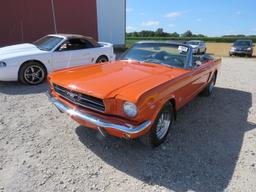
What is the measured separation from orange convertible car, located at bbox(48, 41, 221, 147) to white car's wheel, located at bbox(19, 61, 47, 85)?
2.76 m

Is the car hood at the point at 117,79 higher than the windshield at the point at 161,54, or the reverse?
the windshield at the point at 161,54

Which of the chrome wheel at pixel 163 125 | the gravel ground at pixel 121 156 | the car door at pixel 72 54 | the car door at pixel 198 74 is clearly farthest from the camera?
the car door at pixel 72 54

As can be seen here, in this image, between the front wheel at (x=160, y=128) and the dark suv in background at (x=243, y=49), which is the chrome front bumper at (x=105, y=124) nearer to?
the front wheel at (x=160, y=128)

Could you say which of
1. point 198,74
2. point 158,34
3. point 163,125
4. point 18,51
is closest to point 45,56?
point 18,51

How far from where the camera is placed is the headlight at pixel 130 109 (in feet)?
8.59

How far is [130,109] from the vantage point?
266 centimetres

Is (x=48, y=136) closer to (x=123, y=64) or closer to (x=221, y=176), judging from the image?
(x=123, y=64)

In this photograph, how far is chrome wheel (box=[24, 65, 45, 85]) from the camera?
20.2ft

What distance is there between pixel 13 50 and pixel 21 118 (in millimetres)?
→ 3143

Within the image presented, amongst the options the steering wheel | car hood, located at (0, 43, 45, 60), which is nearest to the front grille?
the steering wheel

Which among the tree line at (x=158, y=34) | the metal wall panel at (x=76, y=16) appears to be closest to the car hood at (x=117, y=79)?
the metal wall panel at (x=76, y=16)

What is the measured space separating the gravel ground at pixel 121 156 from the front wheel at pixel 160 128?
0.15 meters

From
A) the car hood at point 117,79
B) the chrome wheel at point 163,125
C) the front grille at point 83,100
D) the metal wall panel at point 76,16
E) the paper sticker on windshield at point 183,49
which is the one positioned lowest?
the chrome wheel at point 163,125

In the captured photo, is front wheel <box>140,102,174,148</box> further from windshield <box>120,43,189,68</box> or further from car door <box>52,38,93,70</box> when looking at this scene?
car door <box>52,38,93,70</box>
